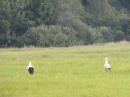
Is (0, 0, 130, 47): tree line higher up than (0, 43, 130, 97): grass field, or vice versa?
(0, 0, 130, 47): tree line

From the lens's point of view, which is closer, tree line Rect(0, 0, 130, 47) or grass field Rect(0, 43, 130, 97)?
grass field Rect(0, 43, 130, 97)

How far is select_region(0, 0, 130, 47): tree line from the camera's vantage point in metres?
56.5

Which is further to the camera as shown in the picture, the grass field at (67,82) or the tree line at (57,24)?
the tree line at (57,24)

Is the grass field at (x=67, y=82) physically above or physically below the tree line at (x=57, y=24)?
below

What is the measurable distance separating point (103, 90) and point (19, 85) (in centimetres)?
303

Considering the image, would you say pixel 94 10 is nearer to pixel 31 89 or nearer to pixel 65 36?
pixel 65 36

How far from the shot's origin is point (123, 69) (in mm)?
22531

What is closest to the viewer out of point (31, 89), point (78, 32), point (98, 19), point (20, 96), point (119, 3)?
point (20, 96)

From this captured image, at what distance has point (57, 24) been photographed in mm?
60375

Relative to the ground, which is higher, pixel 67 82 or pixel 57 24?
pixel 57 24

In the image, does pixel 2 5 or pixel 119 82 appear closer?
pixel 119 82

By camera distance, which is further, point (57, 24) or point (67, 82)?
point (57, 24)

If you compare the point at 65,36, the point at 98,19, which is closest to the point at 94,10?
the point at 98,19

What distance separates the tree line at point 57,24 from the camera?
56531mm
